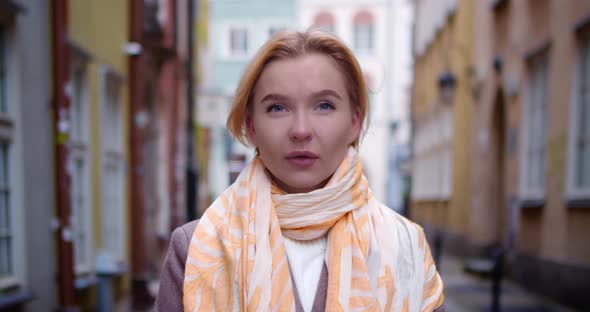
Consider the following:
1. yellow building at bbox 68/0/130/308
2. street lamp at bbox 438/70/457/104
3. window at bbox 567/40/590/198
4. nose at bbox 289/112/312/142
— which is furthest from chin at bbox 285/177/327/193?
street lamp at bbox 438/70/457/104

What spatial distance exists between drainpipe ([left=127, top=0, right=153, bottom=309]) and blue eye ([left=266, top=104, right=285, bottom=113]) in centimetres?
566

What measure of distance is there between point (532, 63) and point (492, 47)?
2563 mm

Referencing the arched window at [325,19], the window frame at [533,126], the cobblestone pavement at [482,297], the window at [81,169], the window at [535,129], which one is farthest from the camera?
the arched window at [325,19]

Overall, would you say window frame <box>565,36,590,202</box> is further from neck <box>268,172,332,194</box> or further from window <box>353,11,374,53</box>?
window <box>353,11,374,53</box>

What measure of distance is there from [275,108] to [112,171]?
710cm

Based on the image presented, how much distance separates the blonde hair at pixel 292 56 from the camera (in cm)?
144

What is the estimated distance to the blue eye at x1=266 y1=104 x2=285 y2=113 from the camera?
1434mm

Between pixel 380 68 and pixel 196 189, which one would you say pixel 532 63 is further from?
pixel 380 68

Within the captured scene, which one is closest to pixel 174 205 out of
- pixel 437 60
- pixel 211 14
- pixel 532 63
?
Result: pixel 532 63

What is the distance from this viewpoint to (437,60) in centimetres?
1673

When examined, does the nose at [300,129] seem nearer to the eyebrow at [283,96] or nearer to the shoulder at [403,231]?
the eyebrow at [283,96]

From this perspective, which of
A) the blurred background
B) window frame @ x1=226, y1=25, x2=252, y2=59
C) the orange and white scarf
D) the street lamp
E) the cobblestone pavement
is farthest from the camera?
window frame @ x1=226, y1=25, x2=252, y2=59

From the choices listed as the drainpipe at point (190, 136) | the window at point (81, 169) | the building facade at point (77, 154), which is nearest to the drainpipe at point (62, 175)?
the building facade at point (77, 154)

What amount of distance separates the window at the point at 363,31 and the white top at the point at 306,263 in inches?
1095
